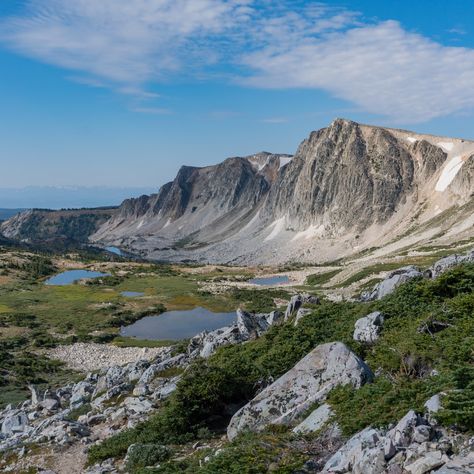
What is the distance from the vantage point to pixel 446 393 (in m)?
10.3

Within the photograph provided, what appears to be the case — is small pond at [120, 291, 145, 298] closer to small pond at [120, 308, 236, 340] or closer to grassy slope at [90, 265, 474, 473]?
small pond at [120, 308, 236, 340]

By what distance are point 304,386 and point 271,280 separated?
91.3 metres

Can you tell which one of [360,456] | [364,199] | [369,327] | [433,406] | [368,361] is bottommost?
[360,456]

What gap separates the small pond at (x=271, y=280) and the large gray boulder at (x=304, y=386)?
8366 centimetres

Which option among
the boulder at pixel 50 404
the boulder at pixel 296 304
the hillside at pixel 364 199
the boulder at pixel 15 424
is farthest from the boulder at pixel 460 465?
the hillside at pixel 364 199

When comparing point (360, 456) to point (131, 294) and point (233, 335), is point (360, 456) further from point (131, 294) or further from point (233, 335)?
point (131, 294)

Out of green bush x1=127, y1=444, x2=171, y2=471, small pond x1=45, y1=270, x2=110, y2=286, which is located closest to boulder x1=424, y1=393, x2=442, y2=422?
green bush x1=127, y1=444, x2=171, y2=471

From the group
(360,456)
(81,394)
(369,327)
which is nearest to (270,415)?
(360,456)

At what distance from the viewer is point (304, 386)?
47.6ft

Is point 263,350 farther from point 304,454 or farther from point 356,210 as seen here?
point 356,210

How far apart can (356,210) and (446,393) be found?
142 m

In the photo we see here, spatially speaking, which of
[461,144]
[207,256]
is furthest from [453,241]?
[207,256]

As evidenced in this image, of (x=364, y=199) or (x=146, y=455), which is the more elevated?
(x=364, y=199)

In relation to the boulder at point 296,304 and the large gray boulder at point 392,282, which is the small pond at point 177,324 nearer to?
the boulder at point 296,304
